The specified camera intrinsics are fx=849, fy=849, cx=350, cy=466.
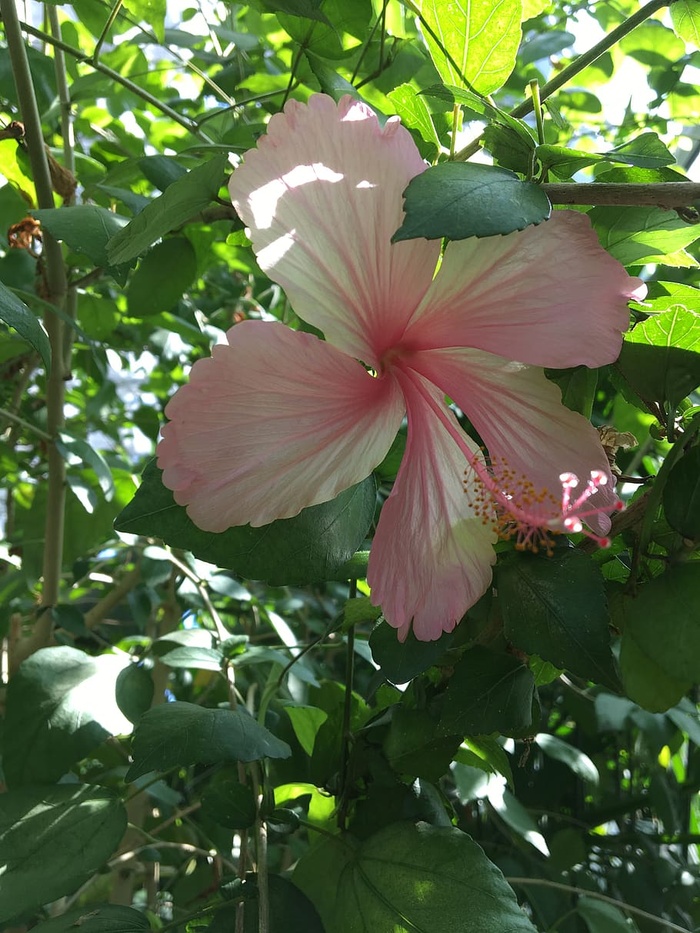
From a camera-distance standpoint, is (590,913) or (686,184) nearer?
(686,184)

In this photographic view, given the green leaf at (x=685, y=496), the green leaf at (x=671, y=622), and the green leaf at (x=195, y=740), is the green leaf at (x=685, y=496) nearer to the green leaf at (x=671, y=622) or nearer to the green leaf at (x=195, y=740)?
the green leaf at (x=671, y=622)

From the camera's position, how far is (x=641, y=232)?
41 cm

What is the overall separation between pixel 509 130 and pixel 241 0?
32 cm

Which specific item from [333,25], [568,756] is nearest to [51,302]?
[333,25]

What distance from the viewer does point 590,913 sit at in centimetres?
66

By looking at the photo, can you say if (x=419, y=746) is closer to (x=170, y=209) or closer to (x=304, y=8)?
(x=170, y=209)

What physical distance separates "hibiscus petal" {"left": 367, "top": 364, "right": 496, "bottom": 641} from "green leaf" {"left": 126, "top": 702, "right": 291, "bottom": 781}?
4.4 inches

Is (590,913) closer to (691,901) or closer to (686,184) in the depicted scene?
(691,901)

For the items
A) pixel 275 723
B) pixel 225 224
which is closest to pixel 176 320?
pixel 225 224

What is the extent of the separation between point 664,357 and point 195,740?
28cm

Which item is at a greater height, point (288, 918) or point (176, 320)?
point (176, 320)

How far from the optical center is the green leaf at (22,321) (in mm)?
383

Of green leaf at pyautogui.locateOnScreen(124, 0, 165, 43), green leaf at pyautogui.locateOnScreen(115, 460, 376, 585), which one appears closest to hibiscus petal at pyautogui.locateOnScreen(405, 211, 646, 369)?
green leaf at pyautogui.locateOnScreen(115, 460, 376, 585)

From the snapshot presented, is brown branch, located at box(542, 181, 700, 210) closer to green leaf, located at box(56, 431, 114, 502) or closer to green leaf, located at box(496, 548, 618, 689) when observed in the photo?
green leaf, located at box(496, 548, 618, 689)
